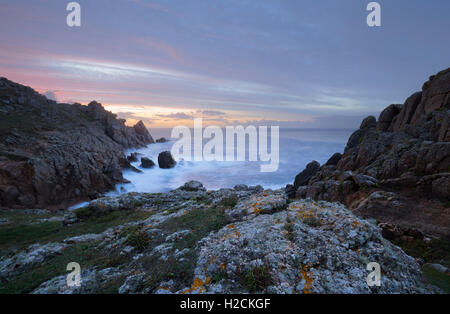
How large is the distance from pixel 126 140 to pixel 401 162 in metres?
73.0

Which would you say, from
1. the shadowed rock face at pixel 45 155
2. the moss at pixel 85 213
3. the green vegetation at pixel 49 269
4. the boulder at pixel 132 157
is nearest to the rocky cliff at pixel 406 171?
the green vegetation at pixel 49 269

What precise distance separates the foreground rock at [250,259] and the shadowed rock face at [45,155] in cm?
2497

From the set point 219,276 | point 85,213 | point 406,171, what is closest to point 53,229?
point 85,213

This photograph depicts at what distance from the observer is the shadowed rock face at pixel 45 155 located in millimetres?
26219

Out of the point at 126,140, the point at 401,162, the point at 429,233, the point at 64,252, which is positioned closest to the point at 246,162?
the point at 126,140

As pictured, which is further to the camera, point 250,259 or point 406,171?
point 406,171

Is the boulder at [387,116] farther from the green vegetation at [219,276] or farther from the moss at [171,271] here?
the moss at [171,271]

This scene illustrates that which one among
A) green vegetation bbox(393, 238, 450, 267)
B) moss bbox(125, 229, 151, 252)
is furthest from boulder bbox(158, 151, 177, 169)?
green vegetation bbox(393, 238, 450, 267)

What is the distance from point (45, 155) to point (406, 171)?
159 feet

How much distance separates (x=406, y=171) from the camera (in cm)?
1811

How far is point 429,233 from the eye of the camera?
39.1 ft

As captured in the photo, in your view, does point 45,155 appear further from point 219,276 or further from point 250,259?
point 250,259

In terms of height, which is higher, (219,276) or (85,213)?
(219,276)
